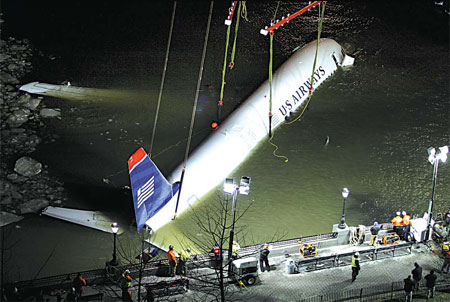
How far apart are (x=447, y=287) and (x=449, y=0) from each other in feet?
130

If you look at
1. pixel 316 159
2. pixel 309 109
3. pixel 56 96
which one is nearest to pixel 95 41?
pixel 56 96

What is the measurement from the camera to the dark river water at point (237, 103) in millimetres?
30703

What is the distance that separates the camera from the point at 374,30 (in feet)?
177

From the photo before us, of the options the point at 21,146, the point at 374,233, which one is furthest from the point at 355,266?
the point at 21,146

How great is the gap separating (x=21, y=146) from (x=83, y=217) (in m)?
7.80

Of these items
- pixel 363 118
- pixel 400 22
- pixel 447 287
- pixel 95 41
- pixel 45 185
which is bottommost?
pixel 447 287

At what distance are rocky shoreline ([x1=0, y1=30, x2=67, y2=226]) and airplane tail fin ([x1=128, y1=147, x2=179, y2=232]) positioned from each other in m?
5.05

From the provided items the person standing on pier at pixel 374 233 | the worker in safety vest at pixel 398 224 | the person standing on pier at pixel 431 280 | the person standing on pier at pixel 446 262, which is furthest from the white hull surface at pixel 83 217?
the person standing on pier at pixel 446 262

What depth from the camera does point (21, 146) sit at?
35.5 metres

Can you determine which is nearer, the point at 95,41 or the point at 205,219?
the point at 205,219

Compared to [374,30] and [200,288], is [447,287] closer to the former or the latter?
[200,288]

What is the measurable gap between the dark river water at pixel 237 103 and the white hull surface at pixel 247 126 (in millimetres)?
625

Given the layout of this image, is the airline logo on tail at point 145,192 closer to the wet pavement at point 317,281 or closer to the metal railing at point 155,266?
the metal railing at point 155,266

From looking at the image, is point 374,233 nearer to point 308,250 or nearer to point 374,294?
point 308,250
